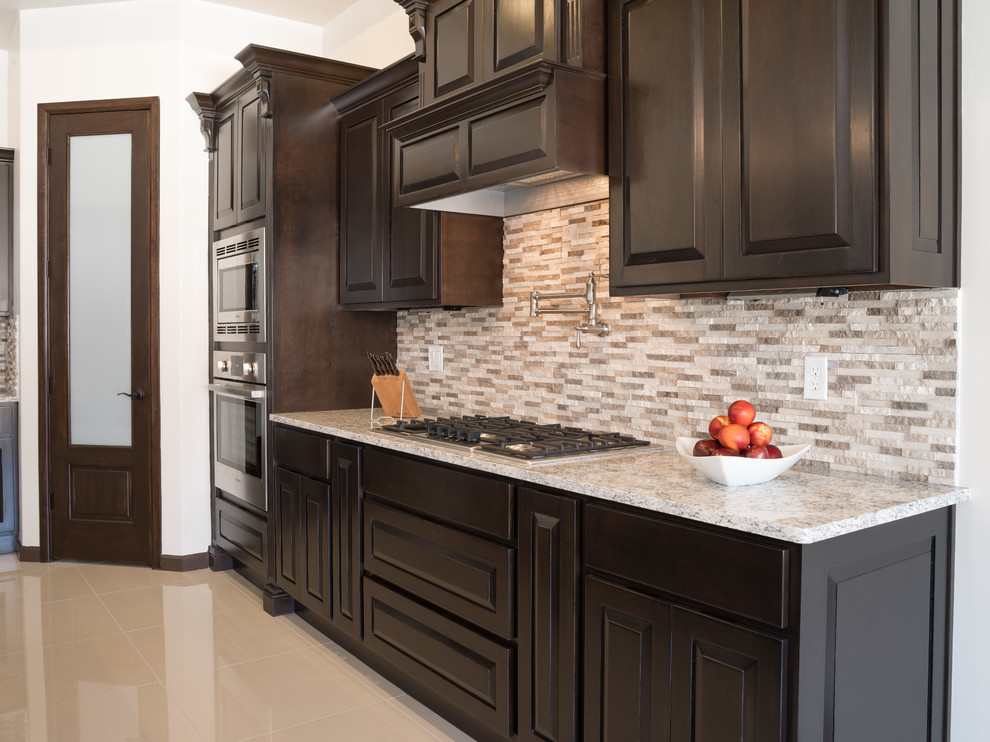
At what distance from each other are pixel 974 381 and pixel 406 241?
217cm

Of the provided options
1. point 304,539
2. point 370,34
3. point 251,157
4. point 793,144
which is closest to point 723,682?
point 793,144

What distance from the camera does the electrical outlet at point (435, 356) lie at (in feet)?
12.5

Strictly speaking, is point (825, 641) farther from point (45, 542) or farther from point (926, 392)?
point (45, 542)

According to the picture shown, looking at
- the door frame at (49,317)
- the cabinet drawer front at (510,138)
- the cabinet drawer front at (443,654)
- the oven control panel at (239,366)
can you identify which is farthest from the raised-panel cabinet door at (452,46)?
the door frame at (49,317)

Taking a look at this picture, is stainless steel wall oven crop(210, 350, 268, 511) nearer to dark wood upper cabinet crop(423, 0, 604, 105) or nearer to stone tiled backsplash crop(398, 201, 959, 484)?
stone tiled backsplash crop(398, 201, 959, 484)

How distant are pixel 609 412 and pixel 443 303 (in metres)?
0.81

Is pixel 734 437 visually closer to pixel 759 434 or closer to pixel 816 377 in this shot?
pixel 759 434

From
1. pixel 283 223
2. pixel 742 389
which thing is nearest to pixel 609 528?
pixel 742 389

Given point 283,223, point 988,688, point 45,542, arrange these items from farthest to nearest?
1. point 45,542
2. point 283,223
3. point 988,688

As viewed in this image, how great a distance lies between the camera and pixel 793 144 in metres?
1.82

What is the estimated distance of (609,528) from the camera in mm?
1927

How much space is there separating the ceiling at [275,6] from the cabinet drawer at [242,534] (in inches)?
107

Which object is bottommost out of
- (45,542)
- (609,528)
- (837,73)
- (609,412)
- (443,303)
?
(45,542)

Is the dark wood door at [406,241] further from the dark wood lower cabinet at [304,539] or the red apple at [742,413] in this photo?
the red apple at [742,413]
